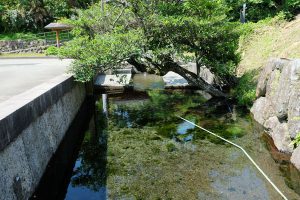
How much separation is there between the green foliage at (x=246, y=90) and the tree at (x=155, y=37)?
2.83ft

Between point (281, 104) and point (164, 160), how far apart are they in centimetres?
387

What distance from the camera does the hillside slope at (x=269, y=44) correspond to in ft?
53.0

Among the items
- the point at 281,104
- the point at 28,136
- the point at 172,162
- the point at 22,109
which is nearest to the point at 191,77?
the point at 281,104

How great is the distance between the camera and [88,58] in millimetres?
12391

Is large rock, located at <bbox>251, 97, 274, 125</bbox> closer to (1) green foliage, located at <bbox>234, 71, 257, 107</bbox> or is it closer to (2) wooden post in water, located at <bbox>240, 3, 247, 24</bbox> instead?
(1) green foliage, located at <bbox>234, 71, 257, 107</bbox>

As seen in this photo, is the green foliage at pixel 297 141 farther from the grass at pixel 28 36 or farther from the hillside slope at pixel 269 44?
the grass at pixel 28 36

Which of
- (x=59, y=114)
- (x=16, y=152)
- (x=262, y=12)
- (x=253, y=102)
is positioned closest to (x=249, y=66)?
(x=253, y=102)

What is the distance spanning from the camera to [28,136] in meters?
6.58

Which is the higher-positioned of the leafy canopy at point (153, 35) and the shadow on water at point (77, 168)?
the leafy canopy at point (153, 35)

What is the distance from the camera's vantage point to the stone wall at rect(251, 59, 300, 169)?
879cm

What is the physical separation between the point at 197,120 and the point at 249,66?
6.49 metres

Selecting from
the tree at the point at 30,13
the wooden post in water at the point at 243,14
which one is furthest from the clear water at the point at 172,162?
the tree at the point at 30,13

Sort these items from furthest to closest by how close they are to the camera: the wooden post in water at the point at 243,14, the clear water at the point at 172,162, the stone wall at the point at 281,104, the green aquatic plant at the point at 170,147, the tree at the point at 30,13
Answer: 1. the tree at the point at 30,13
2. the wooden post in water at the point at 243,14
3. the green aquatic plant at the point at 170,147
4. the stone wall at the point at 281,104
5. the clear water at the point at 172,162

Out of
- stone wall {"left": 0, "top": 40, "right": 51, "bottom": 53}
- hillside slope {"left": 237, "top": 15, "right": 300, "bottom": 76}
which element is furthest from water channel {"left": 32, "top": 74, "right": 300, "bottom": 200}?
stone wall {"left": 0, "top": 40, "right": 51, "bottom": 53}
